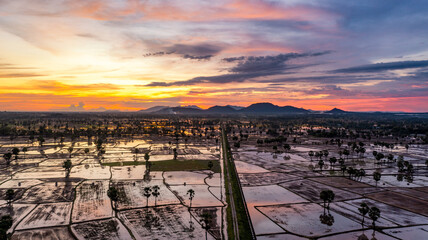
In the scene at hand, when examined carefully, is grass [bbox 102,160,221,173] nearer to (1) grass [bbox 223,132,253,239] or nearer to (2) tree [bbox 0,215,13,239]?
(1) grass [bbox 223,132,253,239]

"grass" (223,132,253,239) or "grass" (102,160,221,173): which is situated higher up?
"grass" (102,160,221,173)

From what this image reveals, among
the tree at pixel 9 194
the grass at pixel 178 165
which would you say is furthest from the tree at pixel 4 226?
the grass at pixel 178 165

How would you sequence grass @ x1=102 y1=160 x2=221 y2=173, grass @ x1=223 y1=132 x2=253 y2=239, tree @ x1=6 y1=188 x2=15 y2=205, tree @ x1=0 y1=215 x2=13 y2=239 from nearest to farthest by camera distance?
1. tree @ x1=0 y1=215 x2=13 y2=239
2. grass @ x1=223 y1=132 x2=253 y2=239
3. tree @ x1=6 y1=188 x2=15 y2=205
4. grass @ x1=102 y1=160 x2=221 y2=173

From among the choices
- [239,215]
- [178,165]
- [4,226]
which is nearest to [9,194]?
[4,226]

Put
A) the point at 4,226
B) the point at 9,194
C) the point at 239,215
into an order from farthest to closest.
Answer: the point at 9,194 → the point at 239,215 → the point at 4,226

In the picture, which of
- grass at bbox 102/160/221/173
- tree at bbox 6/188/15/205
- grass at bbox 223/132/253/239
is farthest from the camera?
grass at bbox 102/160/221/173

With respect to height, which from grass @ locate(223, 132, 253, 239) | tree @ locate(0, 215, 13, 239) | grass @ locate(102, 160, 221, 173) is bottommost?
grass @ locate(223, 132, 253, 239)

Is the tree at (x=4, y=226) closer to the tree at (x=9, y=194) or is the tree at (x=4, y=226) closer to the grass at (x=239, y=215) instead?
the tree at (x=9, y=194)

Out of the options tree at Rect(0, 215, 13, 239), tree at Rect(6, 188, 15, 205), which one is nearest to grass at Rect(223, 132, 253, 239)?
tree at Rect(0, 215, 13, 239)

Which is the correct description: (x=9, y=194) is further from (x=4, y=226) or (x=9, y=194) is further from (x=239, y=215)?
(x=239, y=215)

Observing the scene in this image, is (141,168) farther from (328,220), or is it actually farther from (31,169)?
(328,220)

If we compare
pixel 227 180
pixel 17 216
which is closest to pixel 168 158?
pixel 227 180
